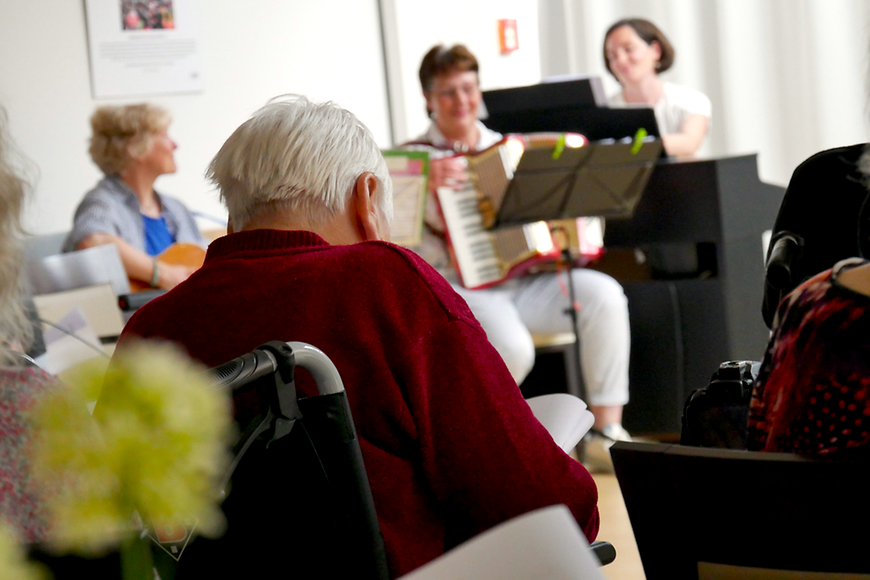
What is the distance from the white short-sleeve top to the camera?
4055mm

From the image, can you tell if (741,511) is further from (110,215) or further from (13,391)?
(110,215)

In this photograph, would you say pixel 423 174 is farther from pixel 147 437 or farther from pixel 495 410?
pixel 147 437

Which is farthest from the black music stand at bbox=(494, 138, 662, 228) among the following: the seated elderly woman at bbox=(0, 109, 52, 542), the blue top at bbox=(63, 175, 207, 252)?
the seated elderly woman at bbox=(0, 109, 52, 542)

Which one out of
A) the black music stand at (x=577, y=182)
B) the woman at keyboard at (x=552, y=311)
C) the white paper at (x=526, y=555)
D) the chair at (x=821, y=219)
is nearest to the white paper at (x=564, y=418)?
the chair at (x=821, y=219)

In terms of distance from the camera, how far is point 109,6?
4562 millimetres

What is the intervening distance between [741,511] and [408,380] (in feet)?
1.11

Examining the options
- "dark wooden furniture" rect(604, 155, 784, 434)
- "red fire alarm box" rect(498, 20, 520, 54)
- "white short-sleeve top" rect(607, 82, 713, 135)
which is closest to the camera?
"dark wooden furniture" rect(604, 155, 784, 434)

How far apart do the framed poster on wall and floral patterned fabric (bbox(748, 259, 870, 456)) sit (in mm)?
4117

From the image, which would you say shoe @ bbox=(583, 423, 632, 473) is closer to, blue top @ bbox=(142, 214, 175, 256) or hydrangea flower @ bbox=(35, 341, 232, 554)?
blue top @ bbox=(142, 214, 175, 256)

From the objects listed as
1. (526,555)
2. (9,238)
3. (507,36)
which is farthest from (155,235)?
(526,555)

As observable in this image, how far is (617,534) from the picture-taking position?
2.55 metres

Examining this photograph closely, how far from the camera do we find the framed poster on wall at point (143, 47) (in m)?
4.53

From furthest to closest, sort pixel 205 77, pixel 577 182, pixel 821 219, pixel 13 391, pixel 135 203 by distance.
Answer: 1. pixel 205 77
2. pixel 135 203
3. pixel 577 182
4. pixel 821 219
5. pixel 13 391

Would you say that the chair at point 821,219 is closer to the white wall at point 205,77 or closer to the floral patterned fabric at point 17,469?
the floral patterned fabric at point 17,469
